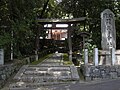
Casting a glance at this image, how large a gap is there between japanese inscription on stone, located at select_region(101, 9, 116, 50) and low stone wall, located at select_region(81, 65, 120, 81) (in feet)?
7.56

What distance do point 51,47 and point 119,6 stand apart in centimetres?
1020

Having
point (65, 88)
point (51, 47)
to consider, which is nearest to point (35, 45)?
point (51, 47)

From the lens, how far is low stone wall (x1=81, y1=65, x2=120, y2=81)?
31.8 feet

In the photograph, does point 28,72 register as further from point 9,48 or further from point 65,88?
point 65,88

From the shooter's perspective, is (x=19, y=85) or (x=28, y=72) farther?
(x=28, y=72)

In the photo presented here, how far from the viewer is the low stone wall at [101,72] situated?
970cm

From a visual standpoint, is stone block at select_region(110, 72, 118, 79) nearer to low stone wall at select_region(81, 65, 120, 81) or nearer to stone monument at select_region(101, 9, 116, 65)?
low stone wall at select_region(81, 65, 120, 81)

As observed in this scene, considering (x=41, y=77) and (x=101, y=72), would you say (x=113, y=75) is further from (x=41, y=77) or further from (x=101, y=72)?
(x=41, y=77)

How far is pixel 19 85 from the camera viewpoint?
8.54m

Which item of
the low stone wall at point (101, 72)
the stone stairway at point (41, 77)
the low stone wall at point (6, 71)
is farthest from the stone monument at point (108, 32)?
the low stone wall at point (6, 71)

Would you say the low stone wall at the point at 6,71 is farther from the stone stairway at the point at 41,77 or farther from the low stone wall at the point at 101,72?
the low stone wall at the point at 101,72

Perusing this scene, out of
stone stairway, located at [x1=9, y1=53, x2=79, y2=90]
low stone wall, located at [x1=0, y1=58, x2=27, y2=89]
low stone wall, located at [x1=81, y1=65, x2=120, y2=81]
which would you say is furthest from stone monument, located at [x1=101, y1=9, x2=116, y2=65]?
low stone wall, located at [x1=0, y1=58, x2=27, y2=89]

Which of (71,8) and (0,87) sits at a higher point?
(71,8)

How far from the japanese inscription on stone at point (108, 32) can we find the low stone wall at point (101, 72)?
2.30m
